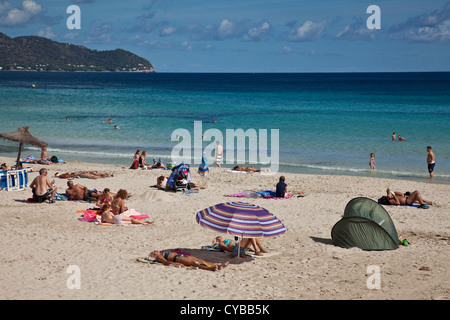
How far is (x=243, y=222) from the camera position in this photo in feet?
30.2

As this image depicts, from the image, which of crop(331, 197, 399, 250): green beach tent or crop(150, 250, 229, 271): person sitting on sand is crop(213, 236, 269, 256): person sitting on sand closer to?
crop(150, 250, 229, 271): person sitting on sand

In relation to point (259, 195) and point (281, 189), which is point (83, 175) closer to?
point (259, 195)

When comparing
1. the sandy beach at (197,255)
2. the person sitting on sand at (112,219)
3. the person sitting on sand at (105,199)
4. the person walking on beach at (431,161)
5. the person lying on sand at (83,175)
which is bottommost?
the sandy beach at (197,255)

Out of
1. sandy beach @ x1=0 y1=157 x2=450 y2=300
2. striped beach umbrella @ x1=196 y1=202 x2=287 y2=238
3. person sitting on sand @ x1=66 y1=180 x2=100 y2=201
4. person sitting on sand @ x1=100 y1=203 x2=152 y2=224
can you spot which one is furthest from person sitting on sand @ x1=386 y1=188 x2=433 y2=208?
person sitting on sand @ x1=66 y1=180 x2=100 y2=201

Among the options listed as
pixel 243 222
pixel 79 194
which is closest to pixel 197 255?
Result: pixel 243 222

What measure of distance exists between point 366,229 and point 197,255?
3684mm

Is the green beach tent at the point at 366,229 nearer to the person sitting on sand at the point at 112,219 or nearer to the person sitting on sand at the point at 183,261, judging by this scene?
the person sitting on sand at the point at 183,261

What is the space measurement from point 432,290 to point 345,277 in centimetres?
148

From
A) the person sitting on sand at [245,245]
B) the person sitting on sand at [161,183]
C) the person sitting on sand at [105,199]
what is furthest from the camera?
the person sitting on sand at [161,183]

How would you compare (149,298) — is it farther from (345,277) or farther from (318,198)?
(318,198)

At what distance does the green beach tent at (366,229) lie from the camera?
11.0 meters

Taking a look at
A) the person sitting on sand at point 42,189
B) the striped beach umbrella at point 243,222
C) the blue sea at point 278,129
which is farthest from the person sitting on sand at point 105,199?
the blue sea at point 278,129

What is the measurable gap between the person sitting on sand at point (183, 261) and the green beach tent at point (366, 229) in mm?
2992
